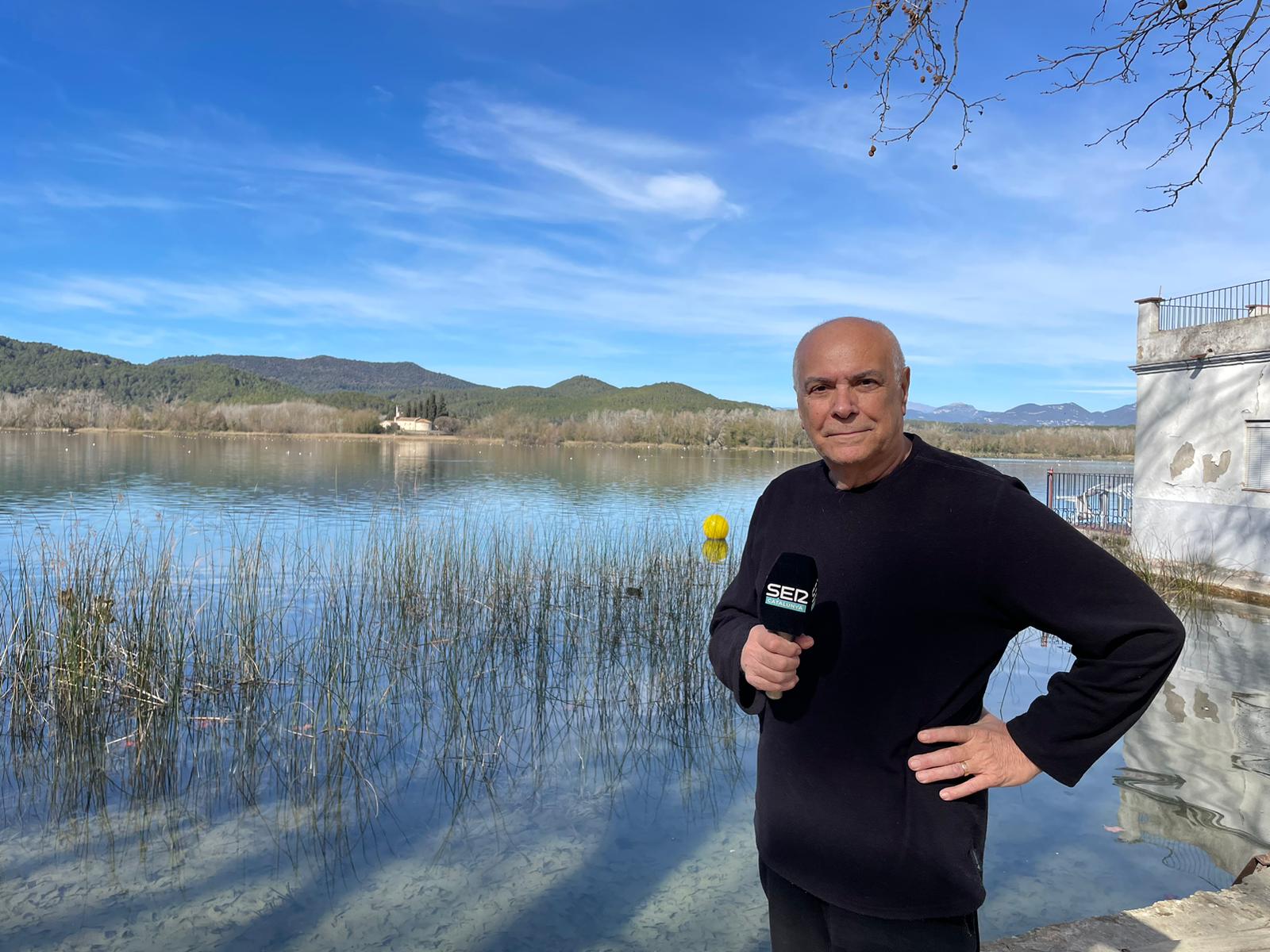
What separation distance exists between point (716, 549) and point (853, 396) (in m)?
14.9

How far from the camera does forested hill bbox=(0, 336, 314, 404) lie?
138m

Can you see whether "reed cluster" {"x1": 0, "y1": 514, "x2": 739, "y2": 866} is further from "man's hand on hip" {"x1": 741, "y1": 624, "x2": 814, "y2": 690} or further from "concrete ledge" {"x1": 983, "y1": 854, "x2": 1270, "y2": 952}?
"man's hand on hip" {"x1": 741, "y1": 624, "x2": 814, "y2": 690}

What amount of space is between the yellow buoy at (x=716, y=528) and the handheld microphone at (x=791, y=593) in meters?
15.8

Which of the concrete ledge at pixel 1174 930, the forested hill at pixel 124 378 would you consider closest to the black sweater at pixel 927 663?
the concrete ledge at pixel 1174 930

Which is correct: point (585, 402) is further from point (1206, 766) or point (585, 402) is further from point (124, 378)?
point (1206, 766)

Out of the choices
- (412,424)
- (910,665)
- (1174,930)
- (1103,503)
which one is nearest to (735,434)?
(412,424)

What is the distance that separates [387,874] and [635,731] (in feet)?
7.87

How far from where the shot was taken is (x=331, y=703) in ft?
18.8

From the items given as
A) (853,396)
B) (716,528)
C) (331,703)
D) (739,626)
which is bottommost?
(331,703)

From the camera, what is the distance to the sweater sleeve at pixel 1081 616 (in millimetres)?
1317

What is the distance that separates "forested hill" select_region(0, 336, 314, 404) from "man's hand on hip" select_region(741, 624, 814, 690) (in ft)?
458

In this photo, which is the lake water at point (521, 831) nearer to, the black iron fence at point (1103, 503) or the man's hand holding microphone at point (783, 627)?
the man's hand holding microphone at point (783, 627)

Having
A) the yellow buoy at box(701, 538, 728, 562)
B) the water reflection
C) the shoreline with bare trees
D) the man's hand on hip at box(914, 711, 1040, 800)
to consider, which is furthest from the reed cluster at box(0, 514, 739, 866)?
the shoreline with bare trees

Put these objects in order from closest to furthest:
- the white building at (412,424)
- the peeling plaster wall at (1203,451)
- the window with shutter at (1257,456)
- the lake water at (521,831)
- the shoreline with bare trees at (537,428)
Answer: the lake water at (521,831), the window with shutter at (1257,456), the peeling plaster wall at (1203,451), the shoreline with bare trees at (537,428), the white building at (412,424)
